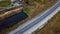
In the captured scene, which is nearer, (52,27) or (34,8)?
(52,27)

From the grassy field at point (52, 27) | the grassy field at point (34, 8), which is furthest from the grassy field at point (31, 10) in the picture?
the grassy field at point (52, 27)

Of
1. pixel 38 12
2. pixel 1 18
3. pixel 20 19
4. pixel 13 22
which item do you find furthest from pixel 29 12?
pixel 1 18

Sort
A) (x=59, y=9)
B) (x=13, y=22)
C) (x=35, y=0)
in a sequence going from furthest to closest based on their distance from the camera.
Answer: (x=35, y=0) < (x=59, y=9) < (x=13, y=22)

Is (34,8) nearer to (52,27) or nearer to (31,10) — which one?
(31,10)

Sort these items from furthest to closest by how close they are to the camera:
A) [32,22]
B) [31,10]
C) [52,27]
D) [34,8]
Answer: [34,8] < [31,10] < [32,22] < [52,27]

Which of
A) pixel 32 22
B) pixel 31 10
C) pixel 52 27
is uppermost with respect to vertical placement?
pixel 31 10

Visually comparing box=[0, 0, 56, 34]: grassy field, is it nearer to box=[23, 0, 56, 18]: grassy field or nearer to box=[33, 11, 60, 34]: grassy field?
box=[23, 0, 56, 18]: grassy field

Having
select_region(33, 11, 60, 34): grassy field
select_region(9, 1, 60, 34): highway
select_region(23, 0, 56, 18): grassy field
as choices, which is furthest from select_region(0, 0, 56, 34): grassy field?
select_region(33, 11, 60, 34): grassy field

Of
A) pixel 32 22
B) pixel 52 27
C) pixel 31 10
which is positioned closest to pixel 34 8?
pixel 31 10

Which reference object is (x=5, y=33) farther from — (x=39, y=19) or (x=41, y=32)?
(x=39, y=19)

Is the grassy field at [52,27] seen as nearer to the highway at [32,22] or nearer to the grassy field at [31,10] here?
the highway at [32,22]

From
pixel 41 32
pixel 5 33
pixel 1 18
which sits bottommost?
pixel 41 32
